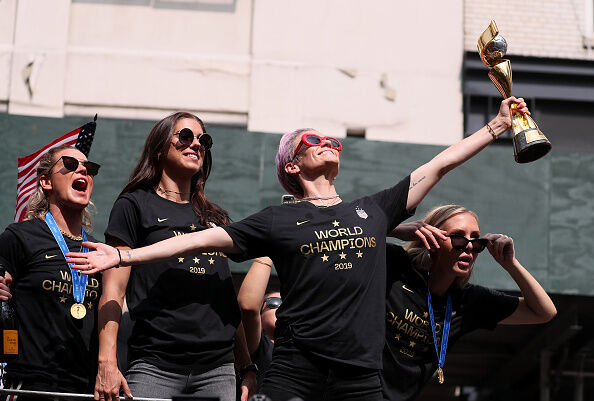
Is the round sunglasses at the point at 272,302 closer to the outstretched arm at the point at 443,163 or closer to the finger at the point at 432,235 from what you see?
the finger at the point at 432,235

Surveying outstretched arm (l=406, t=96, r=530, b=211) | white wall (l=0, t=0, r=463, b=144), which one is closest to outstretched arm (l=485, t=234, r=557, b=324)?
outstretched arm (l=406, t=96, r=530, b=211)

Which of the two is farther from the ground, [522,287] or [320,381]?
[522,287]

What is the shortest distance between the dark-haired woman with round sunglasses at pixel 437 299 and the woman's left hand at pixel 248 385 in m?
0.71

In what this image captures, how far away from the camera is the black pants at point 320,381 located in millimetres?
4586

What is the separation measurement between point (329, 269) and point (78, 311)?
150cm

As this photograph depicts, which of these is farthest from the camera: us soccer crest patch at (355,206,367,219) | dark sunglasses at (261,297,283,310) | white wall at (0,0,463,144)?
white wall at (0,0,463,144)

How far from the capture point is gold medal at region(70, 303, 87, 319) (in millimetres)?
5293

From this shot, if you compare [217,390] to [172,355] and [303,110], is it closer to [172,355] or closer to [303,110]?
[172,355]

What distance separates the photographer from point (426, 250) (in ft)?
18.4

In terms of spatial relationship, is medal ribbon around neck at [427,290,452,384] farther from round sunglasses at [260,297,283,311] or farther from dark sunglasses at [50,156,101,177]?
dark sunglasses at [50,156,101,177]

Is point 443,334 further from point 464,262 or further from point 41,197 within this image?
point 41,197

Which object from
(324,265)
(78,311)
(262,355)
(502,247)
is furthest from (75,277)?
(502,247)

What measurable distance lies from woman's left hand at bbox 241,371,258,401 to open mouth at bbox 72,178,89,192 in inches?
58.1

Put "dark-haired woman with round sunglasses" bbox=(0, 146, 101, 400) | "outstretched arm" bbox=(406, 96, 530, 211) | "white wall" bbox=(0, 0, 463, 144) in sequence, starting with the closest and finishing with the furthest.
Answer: "outstretched arm" bbox=(406, 96, 530, 211) < "dark-haired woman with round sunglasses" bbox=(0, 146, 101, 400) < "white wall" bbox=(0, 0, 463, 144)
